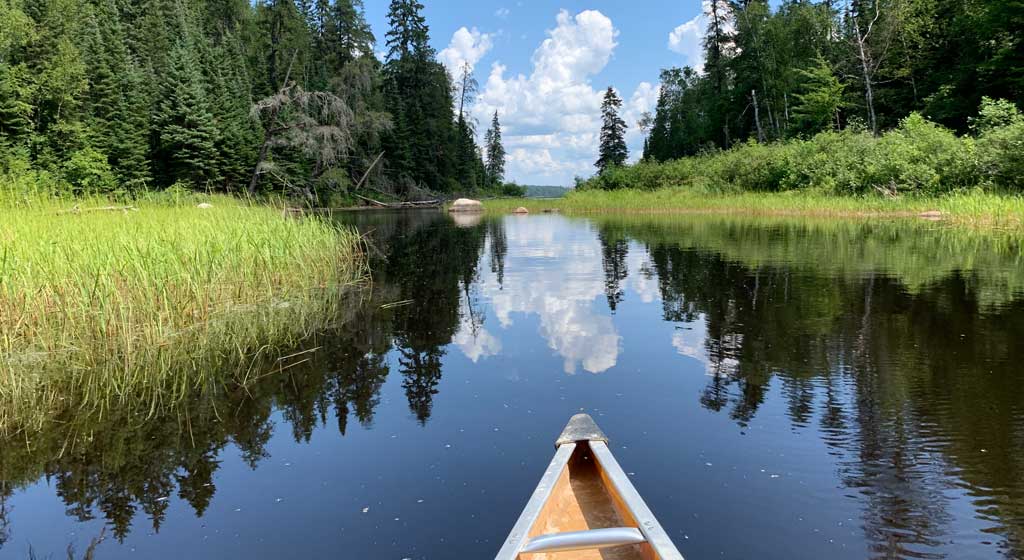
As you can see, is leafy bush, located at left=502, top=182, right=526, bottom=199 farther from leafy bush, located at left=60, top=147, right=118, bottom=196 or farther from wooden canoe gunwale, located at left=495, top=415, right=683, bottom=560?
wooden canoe gunwale, located at left=495, top=415, right=683, bottom=560

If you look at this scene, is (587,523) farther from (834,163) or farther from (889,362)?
(834,163)

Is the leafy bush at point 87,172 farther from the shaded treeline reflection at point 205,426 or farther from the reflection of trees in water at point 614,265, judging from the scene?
the shaded treeline reflection at point 205,426

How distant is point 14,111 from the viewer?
1055 inches

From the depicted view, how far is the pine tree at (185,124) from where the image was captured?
105ft

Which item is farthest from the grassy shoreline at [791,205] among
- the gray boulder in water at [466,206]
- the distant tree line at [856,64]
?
the distant tree line at [856,64]

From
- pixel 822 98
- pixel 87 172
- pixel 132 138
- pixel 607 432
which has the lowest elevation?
pixel 607 432

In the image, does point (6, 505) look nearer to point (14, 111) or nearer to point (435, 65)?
point (14, 111)

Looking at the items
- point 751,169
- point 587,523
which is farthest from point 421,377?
point 751,169

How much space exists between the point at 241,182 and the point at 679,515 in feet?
124

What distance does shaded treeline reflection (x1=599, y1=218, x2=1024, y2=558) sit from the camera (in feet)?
11.2

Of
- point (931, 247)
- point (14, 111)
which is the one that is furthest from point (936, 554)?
point (14, 111)

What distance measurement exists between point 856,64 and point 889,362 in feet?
135

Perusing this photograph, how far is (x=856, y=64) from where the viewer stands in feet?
129

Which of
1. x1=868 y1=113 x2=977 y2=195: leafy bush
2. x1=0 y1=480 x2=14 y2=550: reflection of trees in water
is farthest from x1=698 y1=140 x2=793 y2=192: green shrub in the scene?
x1=0 y1=480 x2=14 y2=550: reflection of trees in water
